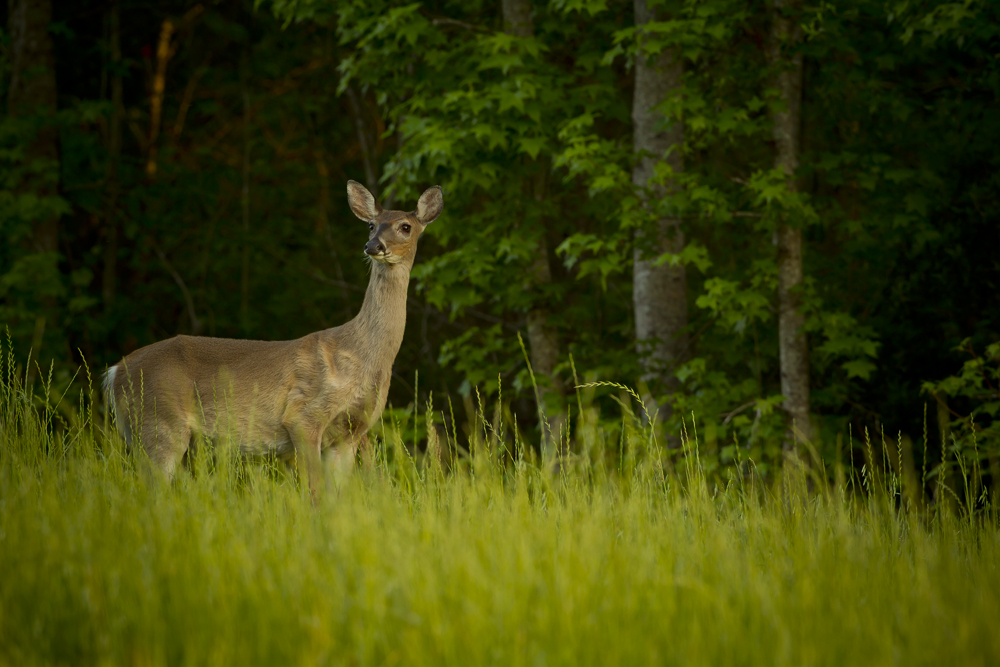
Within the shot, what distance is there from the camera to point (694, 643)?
2822 millimetres

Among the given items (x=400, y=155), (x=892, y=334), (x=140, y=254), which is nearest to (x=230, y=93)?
(x=140, y=254)

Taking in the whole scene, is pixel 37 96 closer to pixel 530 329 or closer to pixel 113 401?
pixel 530 329

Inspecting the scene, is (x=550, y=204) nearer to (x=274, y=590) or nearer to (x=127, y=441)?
(x=127, y=441)

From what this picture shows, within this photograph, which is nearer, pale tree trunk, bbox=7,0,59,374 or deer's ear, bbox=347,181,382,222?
deer's ear, bbox=347,181,382,222

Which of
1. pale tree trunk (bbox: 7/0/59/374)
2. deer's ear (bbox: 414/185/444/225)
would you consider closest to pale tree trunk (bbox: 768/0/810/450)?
deer's ear (bbox: 414/185/444/225)

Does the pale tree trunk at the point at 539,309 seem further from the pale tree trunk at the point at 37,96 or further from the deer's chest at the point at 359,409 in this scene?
the pale tree trunk at the point at 37,96

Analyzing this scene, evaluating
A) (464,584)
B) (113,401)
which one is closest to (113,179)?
(113,401)

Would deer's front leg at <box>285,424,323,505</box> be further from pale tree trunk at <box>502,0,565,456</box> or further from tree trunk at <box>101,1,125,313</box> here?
tree trunk at <box>101,1,125,313</box>

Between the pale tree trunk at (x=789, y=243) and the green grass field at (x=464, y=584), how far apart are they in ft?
11.3

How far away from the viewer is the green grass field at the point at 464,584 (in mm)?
2967

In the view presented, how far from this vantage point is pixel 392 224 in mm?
6074

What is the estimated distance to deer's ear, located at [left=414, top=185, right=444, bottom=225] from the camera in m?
6.39

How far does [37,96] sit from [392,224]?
842 centimetres

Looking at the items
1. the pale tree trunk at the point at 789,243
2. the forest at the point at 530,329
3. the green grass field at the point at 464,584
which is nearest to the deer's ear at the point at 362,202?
the forest at the point at 530,329
